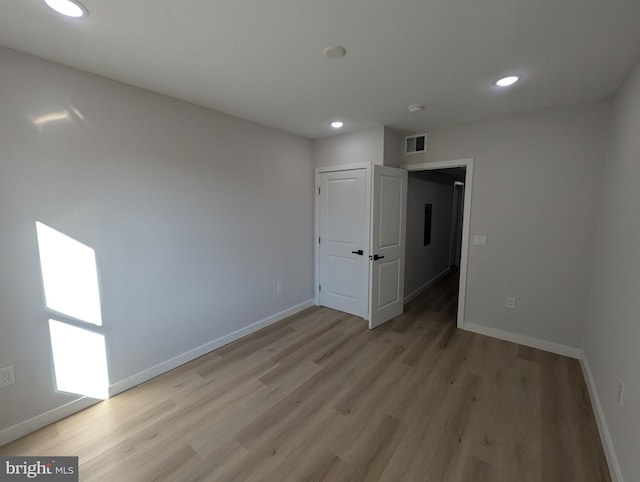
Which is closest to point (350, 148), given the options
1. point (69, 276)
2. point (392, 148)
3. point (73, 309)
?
point (392, 148)

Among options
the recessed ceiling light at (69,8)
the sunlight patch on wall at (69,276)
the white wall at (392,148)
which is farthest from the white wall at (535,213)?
the sunlight patch on wall at (69,276)

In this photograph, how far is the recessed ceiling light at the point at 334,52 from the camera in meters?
1.69

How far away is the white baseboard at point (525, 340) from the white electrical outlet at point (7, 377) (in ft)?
13.6

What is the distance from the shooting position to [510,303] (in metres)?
3.04

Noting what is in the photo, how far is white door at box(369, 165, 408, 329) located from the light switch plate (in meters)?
0.87

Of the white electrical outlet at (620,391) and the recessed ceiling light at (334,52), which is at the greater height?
the recessed ceiling light at (334,52)

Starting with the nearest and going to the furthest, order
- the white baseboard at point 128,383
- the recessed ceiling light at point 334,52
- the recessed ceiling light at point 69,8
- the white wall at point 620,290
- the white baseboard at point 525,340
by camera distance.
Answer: the recessed ceiling light at point 69,8 → the white wall at point 620,290 → the recessed ceiling light at point 334,52 → the white baseboard at point 128,383 → the white baseboard at point 525,340

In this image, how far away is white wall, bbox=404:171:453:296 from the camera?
14.3 feet

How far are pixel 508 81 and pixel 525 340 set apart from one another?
8.63 ft

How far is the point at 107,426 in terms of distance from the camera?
1.92 meters

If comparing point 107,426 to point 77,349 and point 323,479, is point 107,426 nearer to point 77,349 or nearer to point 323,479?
point 77,349

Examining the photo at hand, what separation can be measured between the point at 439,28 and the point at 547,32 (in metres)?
0.62

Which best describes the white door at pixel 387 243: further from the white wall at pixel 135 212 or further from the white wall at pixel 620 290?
the white wall at pixel 620 290

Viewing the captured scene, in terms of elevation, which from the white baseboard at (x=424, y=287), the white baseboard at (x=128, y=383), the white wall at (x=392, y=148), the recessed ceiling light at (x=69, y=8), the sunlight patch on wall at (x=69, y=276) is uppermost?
the recessed ceiling light at (x=69, y=8)
